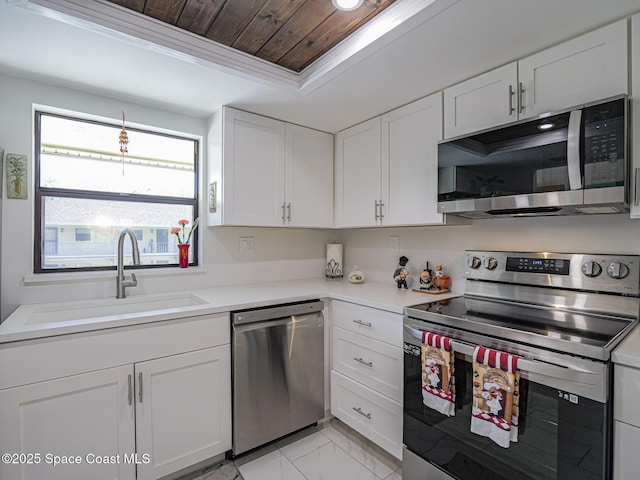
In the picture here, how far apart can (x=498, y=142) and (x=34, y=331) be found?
2165mm

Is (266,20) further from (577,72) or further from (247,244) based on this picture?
(247,244)

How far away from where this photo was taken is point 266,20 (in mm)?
1462

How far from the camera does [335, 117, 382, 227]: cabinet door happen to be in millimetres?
2283

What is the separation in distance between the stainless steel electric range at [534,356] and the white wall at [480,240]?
0.08m

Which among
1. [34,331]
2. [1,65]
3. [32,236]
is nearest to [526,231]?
[34,331]

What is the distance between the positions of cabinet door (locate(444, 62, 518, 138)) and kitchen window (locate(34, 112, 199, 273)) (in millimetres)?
1794

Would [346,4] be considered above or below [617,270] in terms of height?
above

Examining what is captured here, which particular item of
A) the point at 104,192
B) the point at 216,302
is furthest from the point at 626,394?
the point at 104,192

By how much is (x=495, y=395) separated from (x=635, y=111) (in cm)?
119

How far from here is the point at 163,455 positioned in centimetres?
158

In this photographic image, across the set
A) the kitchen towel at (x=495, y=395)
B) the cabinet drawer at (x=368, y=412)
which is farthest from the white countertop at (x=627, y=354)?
the cabinet drawer at (x=368, y=412)

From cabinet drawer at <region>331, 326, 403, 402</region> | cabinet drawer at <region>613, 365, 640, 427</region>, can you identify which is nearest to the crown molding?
cabinet drawer at <region>613, 365, 640, 427</region>

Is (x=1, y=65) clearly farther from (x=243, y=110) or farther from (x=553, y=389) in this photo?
(x=553, y=389)

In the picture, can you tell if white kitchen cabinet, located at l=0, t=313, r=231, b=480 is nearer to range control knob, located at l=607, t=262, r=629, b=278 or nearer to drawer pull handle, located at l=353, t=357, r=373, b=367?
drawer pull handle, located at l=353, t=357, r=373, b=367
